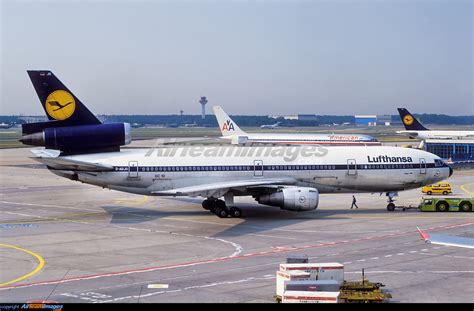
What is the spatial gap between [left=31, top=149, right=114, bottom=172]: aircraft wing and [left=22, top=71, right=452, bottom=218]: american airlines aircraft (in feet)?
0.24

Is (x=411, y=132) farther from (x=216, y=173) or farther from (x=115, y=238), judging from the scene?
(x=115, y=238)

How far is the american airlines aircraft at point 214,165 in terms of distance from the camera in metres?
47.9

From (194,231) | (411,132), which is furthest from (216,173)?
(411,132)

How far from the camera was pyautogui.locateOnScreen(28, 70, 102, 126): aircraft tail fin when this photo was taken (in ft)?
157

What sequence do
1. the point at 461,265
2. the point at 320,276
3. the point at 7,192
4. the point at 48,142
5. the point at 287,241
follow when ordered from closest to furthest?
the point at 320,276
the point at 461,265
the point at 287,241
the point at 48,142
the point at 7,192

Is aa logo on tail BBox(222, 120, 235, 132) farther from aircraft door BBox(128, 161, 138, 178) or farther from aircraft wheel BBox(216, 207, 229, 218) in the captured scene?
aircraft wheel BBox(216, 207, 229, 218)

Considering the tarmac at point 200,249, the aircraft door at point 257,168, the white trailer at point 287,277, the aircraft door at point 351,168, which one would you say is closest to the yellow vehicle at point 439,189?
the tarmac at point 200,249

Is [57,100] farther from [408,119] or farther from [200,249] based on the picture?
[408,119]

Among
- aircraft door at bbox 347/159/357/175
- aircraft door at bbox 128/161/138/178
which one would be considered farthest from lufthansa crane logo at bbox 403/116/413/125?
aircraft door at bbox 128/161/138/178

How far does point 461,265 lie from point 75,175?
94.9 ft

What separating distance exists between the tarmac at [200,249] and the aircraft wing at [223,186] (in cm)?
223

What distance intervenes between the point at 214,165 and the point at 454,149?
6203 centimetres

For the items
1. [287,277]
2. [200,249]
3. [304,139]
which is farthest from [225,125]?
[287,277]

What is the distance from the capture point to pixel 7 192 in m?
68.2
